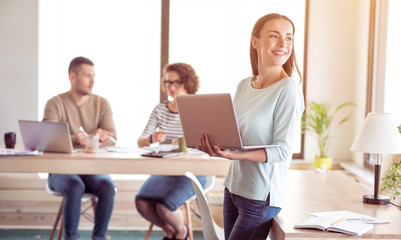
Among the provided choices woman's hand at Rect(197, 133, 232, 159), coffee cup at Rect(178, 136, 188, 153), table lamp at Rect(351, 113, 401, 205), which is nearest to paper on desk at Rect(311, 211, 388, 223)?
table lamp at Rect(351, 113, 401, 205)

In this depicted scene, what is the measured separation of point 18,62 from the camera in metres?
4.99

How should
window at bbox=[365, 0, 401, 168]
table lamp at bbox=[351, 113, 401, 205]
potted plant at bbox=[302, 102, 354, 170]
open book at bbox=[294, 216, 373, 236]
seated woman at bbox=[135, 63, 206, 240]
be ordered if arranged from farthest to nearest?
potted plant at bbox=[302, 102, 354, 170] → window at bbox=[365, 0, 401, 168] → seated woman at bbox=[135, 63, 206, 240] → table lamp at bbox=[351, 113, 401, 205] → open book at bbox=[294, 216, 373, 236]

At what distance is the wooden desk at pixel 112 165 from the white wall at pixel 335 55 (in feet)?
7.55

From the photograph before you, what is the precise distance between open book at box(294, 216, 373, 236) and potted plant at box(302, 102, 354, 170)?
299 centimetres

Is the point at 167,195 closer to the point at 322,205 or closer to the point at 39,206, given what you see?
the point at 322,205

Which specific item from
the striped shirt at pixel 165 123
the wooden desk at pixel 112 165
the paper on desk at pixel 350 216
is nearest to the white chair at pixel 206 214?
the paper on desk at pixel 350 216

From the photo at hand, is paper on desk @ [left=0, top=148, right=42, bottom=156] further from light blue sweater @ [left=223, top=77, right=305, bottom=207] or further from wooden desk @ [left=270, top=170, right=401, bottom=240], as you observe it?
light blue sweater @ [left=223, top=77, right=305, bottom=207]

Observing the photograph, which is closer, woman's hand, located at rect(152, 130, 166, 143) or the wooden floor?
woman's hand, located at rect(152, 130, 166, 143)

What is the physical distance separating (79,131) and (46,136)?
0.58 meters

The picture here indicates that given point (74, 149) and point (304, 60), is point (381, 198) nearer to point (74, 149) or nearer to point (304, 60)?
point (74, 149)

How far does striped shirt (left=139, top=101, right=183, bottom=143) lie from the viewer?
383cm

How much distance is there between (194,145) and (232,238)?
379 millimetres

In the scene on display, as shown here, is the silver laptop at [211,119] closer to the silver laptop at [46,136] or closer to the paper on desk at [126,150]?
the silver laptop at [46,136]

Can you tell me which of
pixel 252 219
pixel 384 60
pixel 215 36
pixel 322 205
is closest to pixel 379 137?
pixel 322 205
